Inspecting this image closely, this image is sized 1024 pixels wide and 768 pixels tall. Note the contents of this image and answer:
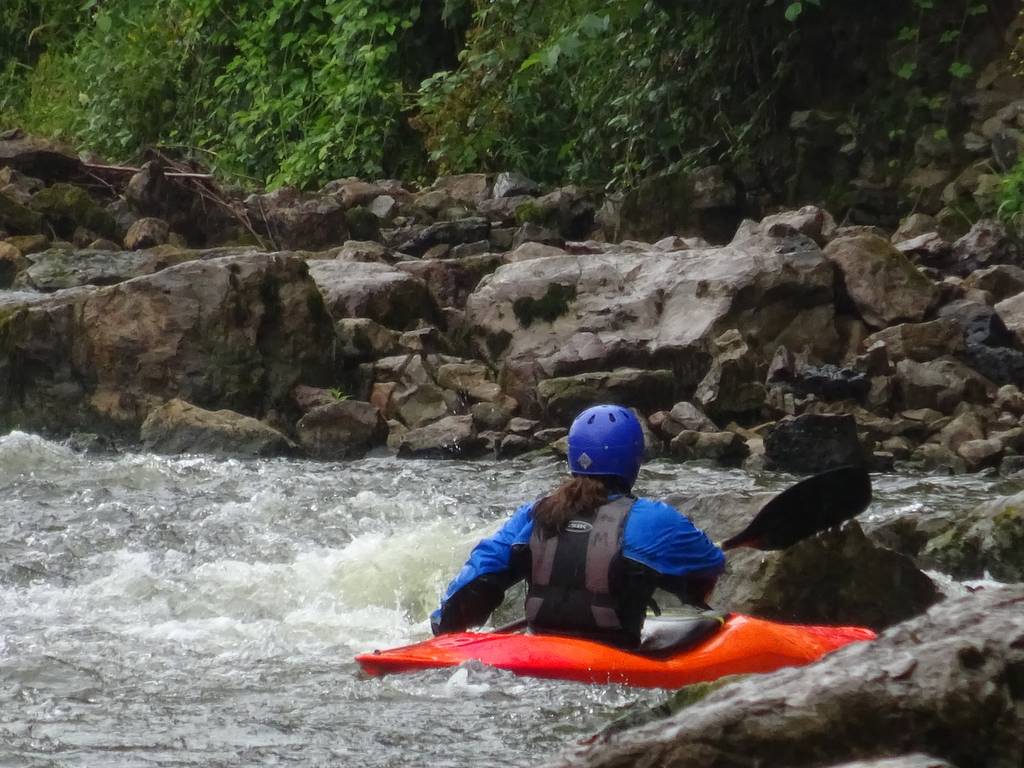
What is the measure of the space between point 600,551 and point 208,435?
4.46m

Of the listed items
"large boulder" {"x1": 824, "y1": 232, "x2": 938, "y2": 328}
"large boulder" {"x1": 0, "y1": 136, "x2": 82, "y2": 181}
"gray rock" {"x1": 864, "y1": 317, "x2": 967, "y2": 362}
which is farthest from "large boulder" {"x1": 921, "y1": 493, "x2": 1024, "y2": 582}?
"large boulder" {"x1": 0, "y1": 136, "x2": 82, "y2": 181}

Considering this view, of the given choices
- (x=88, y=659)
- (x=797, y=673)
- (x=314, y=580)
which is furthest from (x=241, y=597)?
(x=797, y=673)

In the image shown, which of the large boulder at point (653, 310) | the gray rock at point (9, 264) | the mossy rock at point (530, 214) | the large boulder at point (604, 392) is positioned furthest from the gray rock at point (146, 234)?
the large boulder at point (604, 392)

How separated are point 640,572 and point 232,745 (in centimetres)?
110

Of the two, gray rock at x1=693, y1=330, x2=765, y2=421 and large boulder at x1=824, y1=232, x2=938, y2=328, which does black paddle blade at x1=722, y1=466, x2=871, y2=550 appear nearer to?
gray rock at x1=693, y1=330, x2=765, y2=421

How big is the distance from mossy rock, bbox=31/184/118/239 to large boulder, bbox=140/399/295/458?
17.0 ft

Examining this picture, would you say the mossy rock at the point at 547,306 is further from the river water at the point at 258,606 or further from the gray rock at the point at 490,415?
the river water at the point at 258,606

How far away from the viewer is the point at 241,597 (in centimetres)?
597

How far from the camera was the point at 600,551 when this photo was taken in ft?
14.1

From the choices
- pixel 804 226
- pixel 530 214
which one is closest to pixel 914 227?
pixel 804 226

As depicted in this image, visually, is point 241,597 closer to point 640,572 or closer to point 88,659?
point 88,659

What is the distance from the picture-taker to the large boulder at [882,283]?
9.25m

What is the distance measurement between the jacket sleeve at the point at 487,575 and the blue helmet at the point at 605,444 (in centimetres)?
19

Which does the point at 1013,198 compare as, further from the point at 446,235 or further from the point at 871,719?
the point at 871,719
